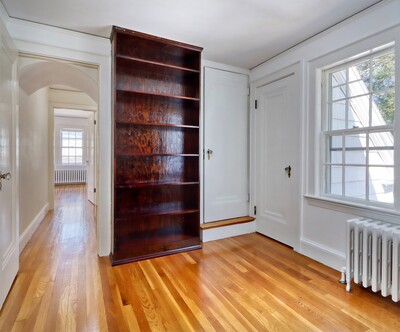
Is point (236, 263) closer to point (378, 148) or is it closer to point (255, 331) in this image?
point (255, 331)

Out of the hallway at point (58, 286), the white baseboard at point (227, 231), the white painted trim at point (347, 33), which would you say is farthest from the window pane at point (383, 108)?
the hallway at point (58, 286)

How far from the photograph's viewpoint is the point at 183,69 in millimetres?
2812


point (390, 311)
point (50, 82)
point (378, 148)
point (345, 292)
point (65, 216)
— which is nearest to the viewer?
point (390, 311)

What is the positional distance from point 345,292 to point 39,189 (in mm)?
4468

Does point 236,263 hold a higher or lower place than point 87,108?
lower

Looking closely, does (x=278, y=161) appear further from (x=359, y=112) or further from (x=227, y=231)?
(x=227, y=231)

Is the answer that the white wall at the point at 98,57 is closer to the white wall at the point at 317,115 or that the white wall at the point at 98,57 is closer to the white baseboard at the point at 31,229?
the white baseboard at the point at 31,229

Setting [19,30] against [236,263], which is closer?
[19,30]

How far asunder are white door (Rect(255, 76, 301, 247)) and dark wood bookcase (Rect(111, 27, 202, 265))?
104 centimetres

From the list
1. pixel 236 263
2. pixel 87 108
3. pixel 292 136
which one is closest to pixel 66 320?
pixel 236 263

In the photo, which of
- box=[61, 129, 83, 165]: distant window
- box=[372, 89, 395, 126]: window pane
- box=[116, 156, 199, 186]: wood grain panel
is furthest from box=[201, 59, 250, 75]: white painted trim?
box=[61, 129, 83, 165]: distant window

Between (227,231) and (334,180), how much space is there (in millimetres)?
1513

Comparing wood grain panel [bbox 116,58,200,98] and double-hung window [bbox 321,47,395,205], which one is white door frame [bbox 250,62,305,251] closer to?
double-hung window [bbox 321,47,395,205]

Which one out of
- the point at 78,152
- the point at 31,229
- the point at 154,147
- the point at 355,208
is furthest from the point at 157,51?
the point at 78,152
